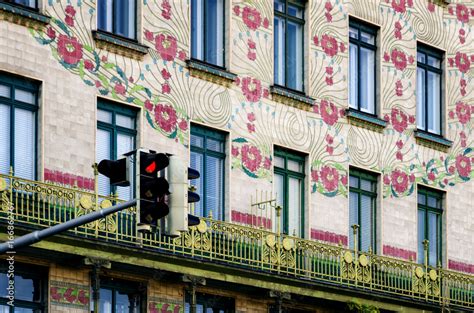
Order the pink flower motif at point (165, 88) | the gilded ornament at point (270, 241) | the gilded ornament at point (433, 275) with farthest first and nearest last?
the gilded ornament at point (433, 275), the gilded ornament at point (270, 241), the pink flower motif at point (165, 88)

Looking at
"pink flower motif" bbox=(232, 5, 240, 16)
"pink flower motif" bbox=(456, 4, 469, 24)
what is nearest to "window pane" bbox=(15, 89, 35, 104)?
"pink flower motif" bbox=(232, 5, 240, 16)

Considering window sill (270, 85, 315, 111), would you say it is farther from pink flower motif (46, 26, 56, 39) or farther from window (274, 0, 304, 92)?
pink flower motif (46, 26, 56, 39)

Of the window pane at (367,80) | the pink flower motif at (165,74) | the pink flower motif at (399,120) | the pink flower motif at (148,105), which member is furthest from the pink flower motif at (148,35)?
the pink flower motif at (399,120)

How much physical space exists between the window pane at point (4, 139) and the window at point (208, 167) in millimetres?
5783

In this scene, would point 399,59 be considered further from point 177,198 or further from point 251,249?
point 177,198

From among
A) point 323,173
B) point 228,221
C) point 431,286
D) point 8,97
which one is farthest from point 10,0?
point 431,286

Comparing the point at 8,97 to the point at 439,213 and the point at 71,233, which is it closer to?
the point at 71,233

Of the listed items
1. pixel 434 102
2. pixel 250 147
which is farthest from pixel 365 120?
pixel 250 147

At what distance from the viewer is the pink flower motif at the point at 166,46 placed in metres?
38.2

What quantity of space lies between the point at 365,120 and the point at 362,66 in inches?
69.2

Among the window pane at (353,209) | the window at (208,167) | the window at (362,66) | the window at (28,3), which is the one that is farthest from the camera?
the window at (362,66)

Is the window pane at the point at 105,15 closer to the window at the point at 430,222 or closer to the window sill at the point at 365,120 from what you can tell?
the window sill at the point at 365,120

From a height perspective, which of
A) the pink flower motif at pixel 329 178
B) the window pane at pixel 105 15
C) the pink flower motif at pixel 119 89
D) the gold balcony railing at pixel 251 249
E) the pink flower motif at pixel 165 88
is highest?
the window pane at pixel 105 15

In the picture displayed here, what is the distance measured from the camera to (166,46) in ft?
126
